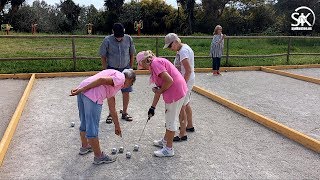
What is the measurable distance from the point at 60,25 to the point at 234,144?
2755 centimetres

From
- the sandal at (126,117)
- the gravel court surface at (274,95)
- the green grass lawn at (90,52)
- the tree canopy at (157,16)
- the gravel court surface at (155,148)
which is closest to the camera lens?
the gravel court surface at (155,148)

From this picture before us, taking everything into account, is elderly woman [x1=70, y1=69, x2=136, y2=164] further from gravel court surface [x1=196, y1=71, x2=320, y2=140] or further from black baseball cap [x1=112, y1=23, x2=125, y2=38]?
gravel court surface [x1=196, y1=71, x2=320, y2=140]

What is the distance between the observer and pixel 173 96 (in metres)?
4.04

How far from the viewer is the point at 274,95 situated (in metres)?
7.74

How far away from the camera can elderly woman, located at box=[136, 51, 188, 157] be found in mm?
3836

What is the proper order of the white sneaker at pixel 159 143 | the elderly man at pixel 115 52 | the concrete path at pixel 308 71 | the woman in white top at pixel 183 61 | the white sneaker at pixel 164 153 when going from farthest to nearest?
the concrete path at pixel 308 71, the elderly man at pixel 115 52, the white sneaker at pixel 159 143, the woman in white top at pixel 183 61, the white sneaker at pixel 164 153

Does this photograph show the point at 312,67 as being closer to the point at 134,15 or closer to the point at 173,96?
the point at 173,96

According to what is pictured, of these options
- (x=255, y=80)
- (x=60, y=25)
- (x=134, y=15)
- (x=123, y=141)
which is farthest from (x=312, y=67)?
(x=60, y=25)

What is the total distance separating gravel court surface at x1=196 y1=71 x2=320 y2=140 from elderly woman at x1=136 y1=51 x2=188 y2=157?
7.51 feet

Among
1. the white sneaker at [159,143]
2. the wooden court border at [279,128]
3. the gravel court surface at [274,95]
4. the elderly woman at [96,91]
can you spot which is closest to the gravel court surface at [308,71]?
the gravel court surface at [274,95]

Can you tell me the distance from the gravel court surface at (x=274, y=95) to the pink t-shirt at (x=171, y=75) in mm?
2351

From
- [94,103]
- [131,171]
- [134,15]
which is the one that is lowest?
[131,171]

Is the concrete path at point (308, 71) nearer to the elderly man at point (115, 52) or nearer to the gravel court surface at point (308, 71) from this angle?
the gravel court surface at point (308, 71)

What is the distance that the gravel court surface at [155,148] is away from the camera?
3793mm
